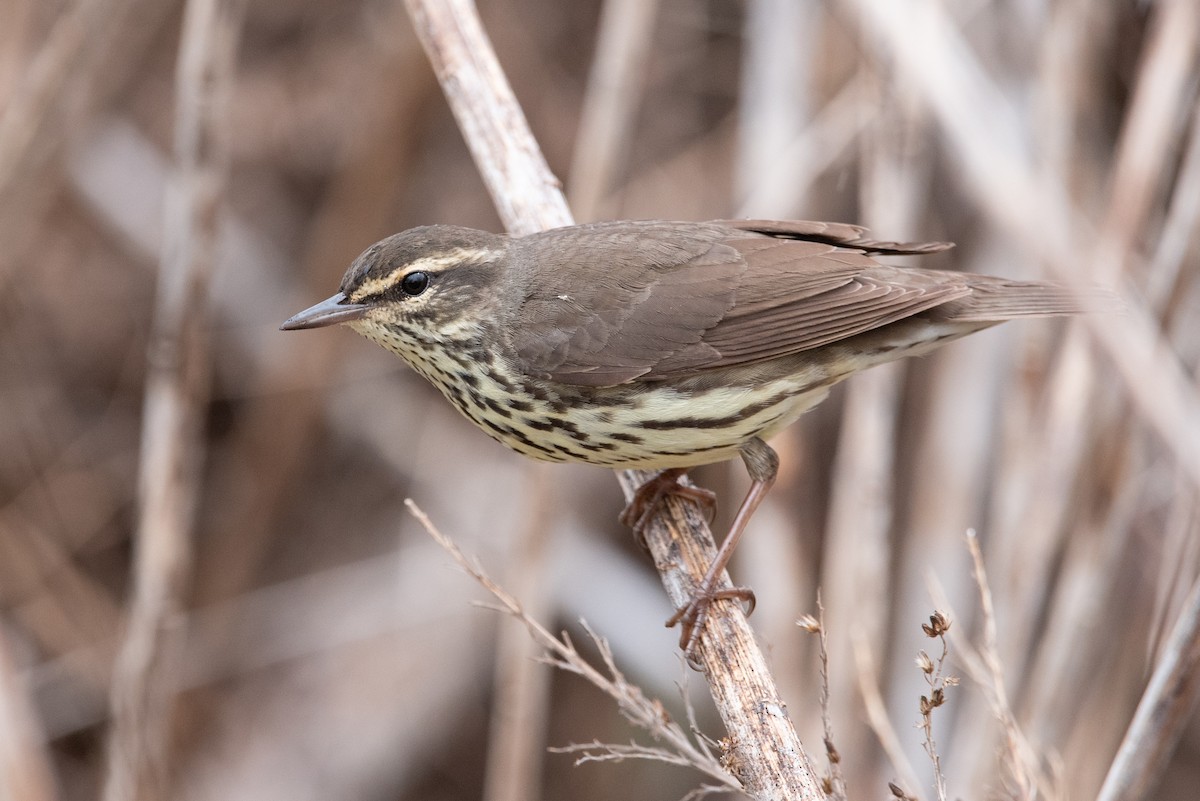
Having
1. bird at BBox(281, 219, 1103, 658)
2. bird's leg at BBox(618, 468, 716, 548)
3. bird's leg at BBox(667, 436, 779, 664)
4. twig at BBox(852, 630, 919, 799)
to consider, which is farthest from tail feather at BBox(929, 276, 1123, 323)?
twig at BBox(852, 630, 919, 799)

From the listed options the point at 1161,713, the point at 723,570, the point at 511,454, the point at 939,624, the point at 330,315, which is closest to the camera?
the point at 939,624

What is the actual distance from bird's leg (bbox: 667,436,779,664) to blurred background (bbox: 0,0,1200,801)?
55 cm

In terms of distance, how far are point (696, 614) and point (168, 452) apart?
217 centimetres

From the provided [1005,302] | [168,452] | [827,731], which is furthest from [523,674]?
[827,731]

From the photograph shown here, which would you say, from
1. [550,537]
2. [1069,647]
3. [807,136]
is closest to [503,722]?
[550,537]

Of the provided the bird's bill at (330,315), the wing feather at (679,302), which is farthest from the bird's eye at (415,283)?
the wing feather at (679,302)

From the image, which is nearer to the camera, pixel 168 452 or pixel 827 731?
pixel 827 731

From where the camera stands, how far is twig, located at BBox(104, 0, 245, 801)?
4.23 meters

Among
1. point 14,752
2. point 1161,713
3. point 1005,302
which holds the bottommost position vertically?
point 14,752

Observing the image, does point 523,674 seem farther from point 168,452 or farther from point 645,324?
point 645,324

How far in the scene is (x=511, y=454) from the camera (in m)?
6.28

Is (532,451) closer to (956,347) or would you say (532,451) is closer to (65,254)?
(956,347)

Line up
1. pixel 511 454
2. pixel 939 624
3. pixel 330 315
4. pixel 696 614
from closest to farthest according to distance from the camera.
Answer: pixel 939 624, pixel 696 614, pixel 330 315, pixel 511 454

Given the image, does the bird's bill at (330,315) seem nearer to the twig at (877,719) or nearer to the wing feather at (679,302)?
the wing feather at (679,302)
